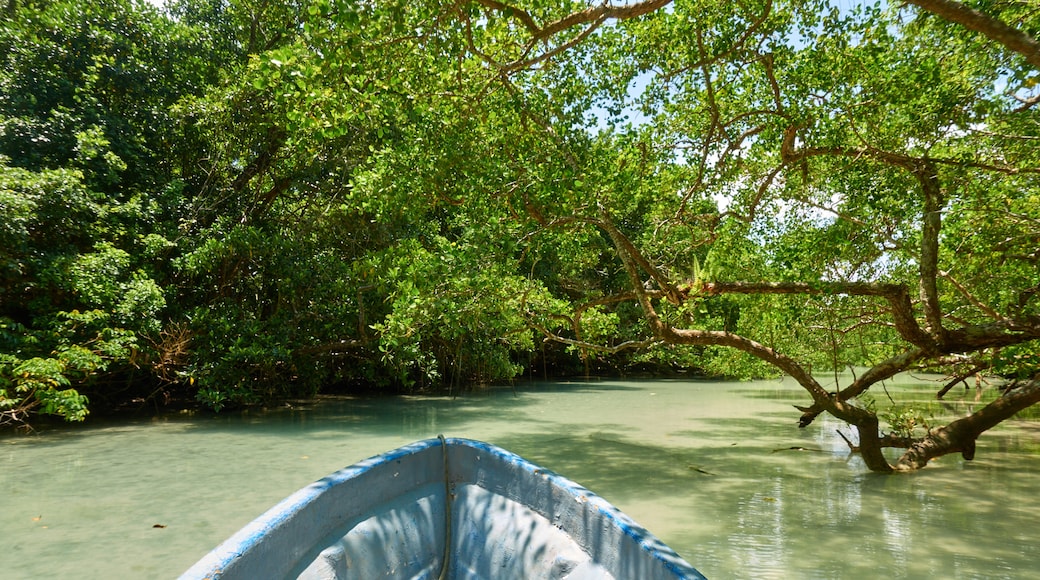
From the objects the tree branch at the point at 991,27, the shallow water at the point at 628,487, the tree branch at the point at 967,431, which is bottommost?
the shallow water at the point at 628,487

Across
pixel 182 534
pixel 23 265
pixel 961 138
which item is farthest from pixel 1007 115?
pixel 23 265

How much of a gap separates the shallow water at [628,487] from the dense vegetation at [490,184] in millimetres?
824

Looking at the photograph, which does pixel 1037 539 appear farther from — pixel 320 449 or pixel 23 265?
pixel 23 265

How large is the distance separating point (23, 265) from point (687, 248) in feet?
29.3

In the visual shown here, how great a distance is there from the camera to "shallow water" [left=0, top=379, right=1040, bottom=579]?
3994 millimetres

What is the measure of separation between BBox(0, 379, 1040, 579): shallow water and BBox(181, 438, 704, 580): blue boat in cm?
155

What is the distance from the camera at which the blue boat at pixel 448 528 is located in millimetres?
2240

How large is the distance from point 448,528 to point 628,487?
3.36 meters

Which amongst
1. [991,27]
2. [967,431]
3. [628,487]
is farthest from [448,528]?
[967,431]

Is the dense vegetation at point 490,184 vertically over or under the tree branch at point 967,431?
over

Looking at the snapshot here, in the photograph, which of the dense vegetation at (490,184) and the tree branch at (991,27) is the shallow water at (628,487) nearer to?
the dense vegetation at (490,184)

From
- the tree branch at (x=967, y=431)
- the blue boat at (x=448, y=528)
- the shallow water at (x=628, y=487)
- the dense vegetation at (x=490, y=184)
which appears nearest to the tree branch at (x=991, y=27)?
the dense vegetation at (x=490, y=184)

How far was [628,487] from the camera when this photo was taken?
588 centimetres

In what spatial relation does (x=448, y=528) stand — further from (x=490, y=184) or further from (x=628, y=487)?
(x=490, y=184)
